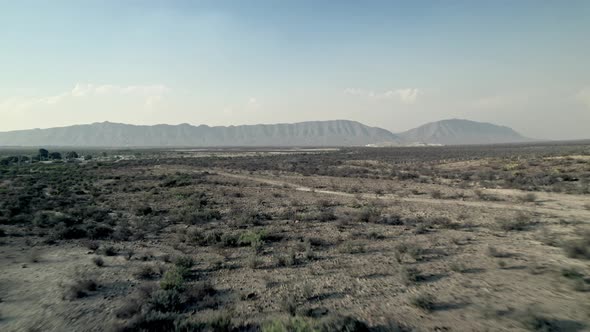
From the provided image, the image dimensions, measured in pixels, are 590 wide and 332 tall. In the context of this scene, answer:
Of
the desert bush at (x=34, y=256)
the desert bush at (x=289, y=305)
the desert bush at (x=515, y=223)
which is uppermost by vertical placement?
the desert bush at (x=515, y=223)

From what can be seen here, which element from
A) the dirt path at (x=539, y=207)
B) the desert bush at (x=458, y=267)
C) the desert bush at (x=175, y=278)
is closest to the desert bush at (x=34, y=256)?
the desert bush at (x=175, y=278)

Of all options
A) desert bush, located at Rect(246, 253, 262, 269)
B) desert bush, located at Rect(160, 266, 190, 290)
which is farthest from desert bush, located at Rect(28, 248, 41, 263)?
desert bush, located at Rect(246, 253, 262, 269)

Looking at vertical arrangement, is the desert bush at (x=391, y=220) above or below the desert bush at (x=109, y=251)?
above

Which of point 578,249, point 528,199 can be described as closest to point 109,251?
point 578,249

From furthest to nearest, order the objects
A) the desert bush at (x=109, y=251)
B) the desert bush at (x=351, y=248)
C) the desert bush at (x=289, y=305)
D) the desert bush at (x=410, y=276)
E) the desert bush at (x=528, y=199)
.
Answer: the desert bush at (x=528, y=199)
the desert bush at (x=351, y=248)
the desert bush at (x=109, y=251)
the desert bush at (x=410, y=276)
the desert bush at (x=289, y=305)

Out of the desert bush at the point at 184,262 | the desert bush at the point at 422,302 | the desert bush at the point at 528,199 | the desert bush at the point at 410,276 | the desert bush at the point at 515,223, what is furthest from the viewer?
the desert bush at the point at 528,199

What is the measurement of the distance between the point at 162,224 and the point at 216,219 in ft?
9.50

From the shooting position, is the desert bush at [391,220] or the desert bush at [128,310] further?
the desert bush at [391,220]

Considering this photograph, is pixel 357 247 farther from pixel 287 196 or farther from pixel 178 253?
pixel 287 196

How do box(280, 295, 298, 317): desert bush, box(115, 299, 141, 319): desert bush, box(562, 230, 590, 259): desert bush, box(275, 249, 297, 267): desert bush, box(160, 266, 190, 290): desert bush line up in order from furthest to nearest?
box(275, 249, 297, 267): desert bush < box(562, 230, 590, 259): desert bush < box(160, 266, 190, 290): desert bush < box(280, 295, 298, 317): desert bush < box(115, 299, 141, 319): desert bush

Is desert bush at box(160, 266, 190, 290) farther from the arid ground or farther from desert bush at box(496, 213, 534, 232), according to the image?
desert bush at box(496, 213, 534, 232)

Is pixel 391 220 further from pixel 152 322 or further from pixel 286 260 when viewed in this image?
pixel 152 322

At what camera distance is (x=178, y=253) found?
11.3 metres

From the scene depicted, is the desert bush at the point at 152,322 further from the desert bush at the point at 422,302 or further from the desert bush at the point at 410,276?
the desert bush at the point at 410,276
